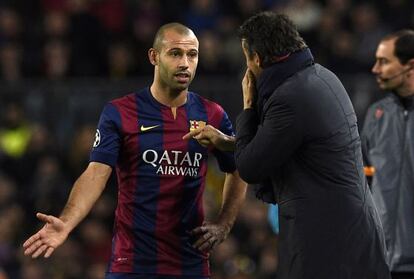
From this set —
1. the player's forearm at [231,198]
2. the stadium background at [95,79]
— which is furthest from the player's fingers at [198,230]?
the stadium background at [95,79]

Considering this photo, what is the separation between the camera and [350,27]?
12.5 m

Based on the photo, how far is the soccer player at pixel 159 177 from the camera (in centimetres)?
579

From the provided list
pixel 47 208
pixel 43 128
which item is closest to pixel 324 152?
pixel 47 208

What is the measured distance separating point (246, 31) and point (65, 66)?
7110 mm

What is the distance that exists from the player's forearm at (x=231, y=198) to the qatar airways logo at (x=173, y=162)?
0.31 meters

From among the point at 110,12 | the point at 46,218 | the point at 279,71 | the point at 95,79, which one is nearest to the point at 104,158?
the point at 46,218

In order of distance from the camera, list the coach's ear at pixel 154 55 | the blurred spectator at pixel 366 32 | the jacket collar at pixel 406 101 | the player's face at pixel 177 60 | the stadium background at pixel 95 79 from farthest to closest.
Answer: the blurred spectator at pixel 366 32, the stadium background at pixel 95 79, the jacket collar at pixel 406 101, the coach's ear at pixel 154 55, the player's face at pixel 177 60

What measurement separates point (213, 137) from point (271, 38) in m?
0.63

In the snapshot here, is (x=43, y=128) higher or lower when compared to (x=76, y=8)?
lower

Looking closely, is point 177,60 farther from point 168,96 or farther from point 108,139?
point 108,139

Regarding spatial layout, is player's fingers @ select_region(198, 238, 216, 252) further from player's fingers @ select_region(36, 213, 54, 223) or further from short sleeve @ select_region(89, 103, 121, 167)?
player's fingers @ select_region(36, 213, 54, 223)

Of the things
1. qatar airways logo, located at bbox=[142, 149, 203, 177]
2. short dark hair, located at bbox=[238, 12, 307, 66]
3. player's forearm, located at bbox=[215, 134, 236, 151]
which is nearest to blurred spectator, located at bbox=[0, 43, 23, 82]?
qatar airways logo, located at bbox=[142, 149, 203, 177]

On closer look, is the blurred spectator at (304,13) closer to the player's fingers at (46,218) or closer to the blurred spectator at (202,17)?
the blurred spectator at (202,17)

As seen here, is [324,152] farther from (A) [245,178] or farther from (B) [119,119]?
(B) [119,119]
